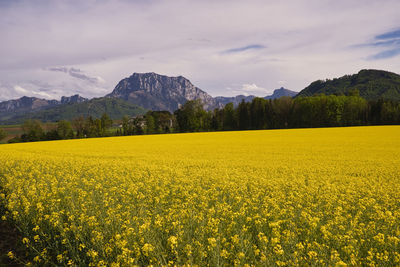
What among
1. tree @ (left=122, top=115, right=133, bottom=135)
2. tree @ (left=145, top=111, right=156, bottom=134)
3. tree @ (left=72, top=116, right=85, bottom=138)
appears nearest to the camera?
tree @ (left=72, top=116, right=85, bottom=138)

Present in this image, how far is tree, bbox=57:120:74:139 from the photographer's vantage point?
67.7 m

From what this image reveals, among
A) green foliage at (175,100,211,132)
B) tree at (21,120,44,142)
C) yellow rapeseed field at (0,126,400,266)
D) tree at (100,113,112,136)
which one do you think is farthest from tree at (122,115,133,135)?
yellow rapeseed field at (0,126,400,266)

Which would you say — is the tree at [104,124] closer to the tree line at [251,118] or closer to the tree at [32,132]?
the tree line at [251,118]

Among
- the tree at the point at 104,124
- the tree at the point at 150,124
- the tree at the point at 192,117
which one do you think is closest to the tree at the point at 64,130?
the tree at the point at 104,124

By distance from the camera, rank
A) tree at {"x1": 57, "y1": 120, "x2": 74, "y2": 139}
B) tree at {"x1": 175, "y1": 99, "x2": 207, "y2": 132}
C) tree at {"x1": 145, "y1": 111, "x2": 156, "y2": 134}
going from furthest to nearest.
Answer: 1. tree at {"x1": 145, "y1": 111, "x2": 156, "y2": 134}
2. tree at {"x1": 175, "y1": 99, "x2": 207, "y2": 132}
3. tree at {"x1": 57, "y1": 120, "x2": 74, "y2": 139}

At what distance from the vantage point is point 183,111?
255 feet

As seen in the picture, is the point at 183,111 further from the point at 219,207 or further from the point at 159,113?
the point at 219,207

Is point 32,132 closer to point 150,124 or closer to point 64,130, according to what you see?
point 64,130

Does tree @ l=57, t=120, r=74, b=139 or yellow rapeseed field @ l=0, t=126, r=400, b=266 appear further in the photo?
tree @ l=57, t=120, r=74, b=139

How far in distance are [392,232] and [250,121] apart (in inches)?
2667

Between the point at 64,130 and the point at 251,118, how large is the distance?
196 feet

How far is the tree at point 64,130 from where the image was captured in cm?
6769

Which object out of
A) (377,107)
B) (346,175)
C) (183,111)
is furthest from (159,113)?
(346,175)

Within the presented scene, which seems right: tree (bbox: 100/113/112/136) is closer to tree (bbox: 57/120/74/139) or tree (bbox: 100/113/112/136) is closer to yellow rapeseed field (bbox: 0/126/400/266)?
tree (bbox: 57/120/74/139)
